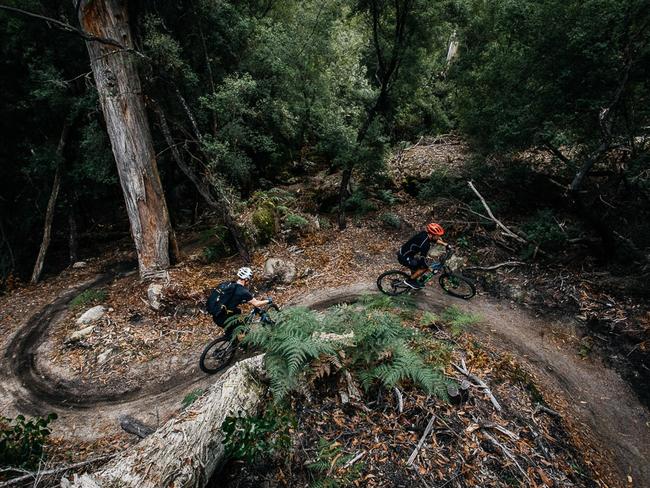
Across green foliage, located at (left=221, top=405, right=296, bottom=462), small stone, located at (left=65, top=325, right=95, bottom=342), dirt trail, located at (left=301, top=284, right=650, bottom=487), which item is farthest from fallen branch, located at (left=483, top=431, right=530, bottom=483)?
small stone, located at (left=65, top=325, right=95, bottom=342)

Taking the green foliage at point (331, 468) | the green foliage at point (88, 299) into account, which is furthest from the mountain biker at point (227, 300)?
the green foliage at point (88, 299)

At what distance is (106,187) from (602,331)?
2117 cm

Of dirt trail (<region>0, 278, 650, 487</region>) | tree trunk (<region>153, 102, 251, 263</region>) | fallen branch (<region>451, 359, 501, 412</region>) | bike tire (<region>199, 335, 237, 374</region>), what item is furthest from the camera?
tree trunk (<region>153, 102, 251, 263</region>)

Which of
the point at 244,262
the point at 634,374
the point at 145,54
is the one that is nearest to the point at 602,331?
the point at 634,374

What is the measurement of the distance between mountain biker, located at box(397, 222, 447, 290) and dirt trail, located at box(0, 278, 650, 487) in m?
0.91

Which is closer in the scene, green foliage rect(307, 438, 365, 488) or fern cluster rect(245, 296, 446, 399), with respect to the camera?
green foliage rect(307, 438, 365, 488)

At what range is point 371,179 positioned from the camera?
53.3ft

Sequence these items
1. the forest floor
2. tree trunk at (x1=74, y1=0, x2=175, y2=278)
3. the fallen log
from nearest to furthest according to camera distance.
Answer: the fallen log, the forest floor, tree trunk at (x1=74, y1=0, x2=175, y2=278)

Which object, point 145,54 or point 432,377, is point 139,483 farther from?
point 145,54

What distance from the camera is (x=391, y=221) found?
581 inches

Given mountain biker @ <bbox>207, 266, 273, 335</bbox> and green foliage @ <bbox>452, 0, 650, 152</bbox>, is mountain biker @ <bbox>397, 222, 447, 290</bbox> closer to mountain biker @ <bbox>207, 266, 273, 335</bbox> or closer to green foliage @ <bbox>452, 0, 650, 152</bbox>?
mountain biker @ <bbox>207, 266, 273, 335</bbox>

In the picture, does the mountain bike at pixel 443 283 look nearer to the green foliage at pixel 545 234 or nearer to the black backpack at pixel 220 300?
the green foliage at pixel 545 234

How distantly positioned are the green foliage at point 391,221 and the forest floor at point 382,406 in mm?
317

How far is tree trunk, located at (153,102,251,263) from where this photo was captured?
1177cm
